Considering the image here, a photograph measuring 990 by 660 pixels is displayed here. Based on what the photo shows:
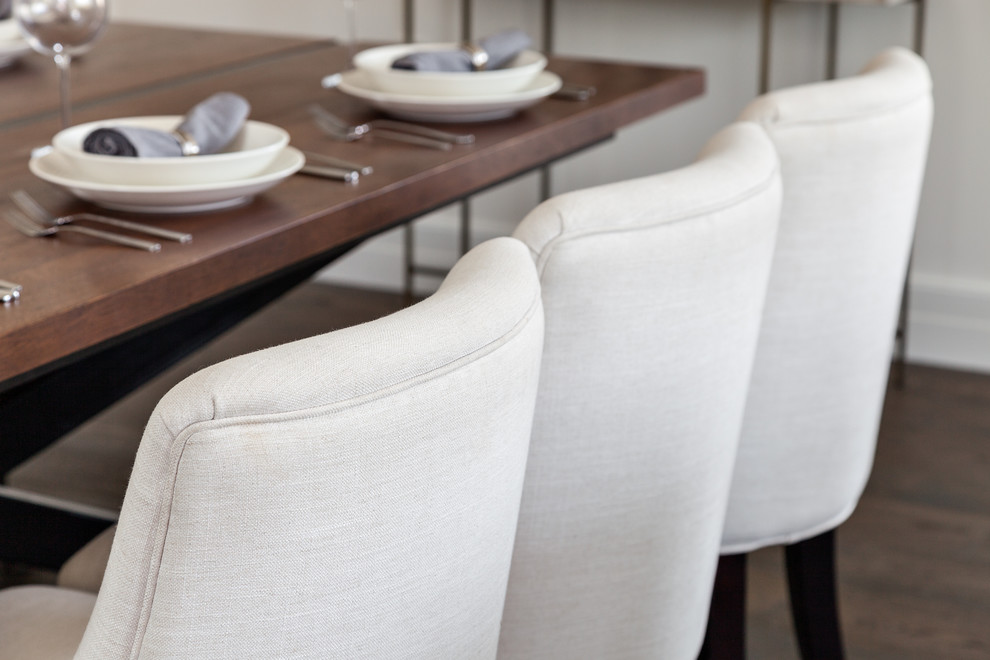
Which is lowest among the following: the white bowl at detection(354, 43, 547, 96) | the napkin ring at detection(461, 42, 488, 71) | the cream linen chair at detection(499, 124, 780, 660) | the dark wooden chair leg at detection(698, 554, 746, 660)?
the dark wooden chair leg at detection(698, 554, 746, 660)

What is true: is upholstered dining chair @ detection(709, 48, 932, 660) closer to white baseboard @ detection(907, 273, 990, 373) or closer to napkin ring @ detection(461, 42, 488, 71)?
napkin ring @ detection(461, 42, 488, 71)

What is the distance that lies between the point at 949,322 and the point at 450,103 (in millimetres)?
1954

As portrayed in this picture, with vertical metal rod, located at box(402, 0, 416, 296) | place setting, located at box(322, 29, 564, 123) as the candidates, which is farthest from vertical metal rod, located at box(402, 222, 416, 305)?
place setting, located at box(322, 29, 564, 123)

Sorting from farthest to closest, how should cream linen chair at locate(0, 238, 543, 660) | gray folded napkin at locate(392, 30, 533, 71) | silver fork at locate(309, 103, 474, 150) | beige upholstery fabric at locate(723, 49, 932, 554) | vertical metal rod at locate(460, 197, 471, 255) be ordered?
1. vertical metal rod at locate(460, 197, 471, 255)
2. gray folded napkin at locate(392, 30, 533, 71)
3. silver fork at locate(309, 103, 474, 150)
4. beige upholstery fabric at locate(723, 49, 932, 554)
5. cream linen chair at locate(0, 238, 543, 660)

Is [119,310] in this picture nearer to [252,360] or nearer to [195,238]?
[195,238]

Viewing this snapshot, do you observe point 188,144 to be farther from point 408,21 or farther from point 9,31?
point 408,21

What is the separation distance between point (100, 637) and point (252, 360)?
17 cm

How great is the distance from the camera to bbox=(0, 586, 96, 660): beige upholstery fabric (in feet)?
2.95

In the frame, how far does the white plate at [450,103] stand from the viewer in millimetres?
1556

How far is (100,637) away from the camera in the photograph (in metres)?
0.62

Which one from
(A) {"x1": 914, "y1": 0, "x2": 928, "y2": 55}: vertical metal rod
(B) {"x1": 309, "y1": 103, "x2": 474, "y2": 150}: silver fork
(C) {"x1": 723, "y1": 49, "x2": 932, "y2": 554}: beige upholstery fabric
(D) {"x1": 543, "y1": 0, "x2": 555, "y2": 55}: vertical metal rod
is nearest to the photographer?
(C) {"x1": 723, "y1": 49, "x2": 932, "y2": 554}: beige upholstery fabric

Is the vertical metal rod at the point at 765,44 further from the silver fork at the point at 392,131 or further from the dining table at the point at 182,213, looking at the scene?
the silver fork at the point at 392,131

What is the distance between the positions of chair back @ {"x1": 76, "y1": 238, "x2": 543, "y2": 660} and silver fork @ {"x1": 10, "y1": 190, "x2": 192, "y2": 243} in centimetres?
50

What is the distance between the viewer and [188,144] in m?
1.27
